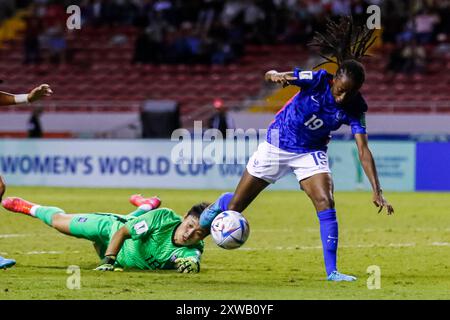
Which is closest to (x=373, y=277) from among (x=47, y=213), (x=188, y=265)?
(x=188, y=265)

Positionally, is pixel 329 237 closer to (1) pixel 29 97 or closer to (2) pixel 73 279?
(2) pixel 73 279

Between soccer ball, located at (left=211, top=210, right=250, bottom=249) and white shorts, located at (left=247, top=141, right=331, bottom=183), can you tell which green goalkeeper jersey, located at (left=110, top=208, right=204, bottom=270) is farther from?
white shorts, located at (left=247, top=141, right=331, bottom=183)

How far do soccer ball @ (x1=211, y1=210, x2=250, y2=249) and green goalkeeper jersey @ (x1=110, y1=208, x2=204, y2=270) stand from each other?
0.85 meters

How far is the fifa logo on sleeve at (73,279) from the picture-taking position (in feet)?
29.4

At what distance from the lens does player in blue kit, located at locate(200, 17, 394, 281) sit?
31.8ft

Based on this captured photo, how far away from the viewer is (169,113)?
25750 mm

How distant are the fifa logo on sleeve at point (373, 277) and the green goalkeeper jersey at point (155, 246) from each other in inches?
69.1

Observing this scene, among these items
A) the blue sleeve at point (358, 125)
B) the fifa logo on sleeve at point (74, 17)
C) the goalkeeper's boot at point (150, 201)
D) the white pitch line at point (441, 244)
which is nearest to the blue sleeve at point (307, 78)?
the blue sleeve at point (358, 125)

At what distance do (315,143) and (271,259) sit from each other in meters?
2.30

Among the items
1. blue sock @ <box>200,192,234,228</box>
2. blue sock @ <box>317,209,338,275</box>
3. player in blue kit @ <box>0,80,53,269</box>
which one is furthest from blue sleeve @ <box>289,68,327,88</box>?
player in blue kit @ <box>0,80,53,269</box>

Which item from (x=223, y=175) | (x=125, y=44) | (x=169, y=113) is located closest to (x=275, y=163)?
(x=223, y=175)

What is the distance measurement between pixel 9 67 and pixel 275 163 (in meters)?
23.9

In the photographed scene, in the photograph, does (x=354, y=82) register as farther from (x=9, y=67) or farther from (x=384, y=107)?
(x=9, y=67)

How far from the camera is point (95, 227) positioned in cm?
1063
